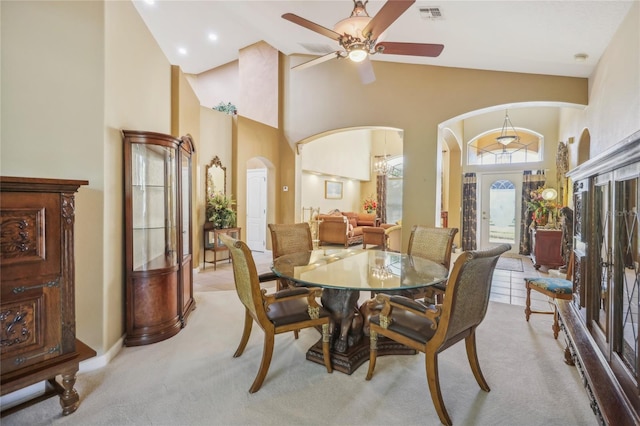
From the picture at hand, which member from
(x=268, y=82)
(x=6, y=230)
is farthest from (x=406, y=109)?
(x=6, y=230)

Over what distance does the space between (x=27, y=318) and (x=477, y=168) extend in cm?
870

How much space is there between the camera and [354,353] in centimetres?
239

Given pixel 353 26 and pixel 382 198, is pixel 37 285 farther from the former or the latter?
pixel 382 198

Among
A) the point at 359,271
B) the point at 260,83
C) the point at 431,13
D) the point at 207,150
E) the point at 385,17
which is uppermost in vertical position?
the point at 260,83

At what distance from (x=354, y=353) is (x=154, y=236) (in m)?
2.13

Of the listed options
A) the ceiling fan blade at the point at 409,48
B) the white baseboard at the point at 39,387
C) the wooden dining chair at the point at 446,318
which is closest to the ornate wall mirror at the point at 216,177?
the white baseboard at the point at 39,387

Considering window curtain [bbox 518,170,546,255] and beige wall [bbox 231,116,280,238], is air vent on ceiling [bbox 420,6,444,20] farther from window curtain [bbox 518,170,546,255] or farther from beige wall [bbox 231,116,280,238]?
window curtain [bbox 518,170,546,255]

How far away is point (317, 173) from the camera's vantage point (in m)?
9.59

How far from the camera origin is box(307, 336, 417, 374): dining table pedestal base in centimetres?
230

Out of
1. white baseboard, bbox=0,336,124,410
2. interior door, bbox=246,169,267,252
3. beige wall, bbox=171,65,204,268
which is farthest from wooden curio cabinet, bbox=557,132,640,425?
interior door, bbox=246,169,267,252

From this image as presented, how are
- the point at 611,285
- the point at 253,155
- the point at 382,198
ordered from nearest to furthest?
the point at 611,285 < the point at 253,155 < the point at 382,198

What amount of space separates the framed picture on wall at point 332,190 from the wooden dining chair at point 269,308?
320 inches

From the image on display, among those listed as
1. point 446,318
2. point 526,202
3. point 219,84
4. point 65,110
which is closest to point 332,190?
point 219,84

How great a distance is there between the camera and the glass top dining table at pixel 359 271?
2.20 meters
